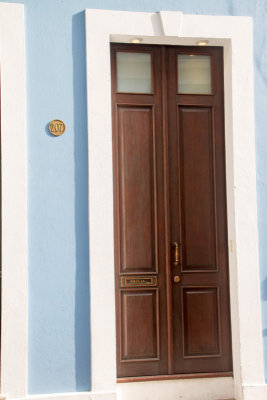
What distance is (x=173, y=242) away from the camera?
15.0 feet

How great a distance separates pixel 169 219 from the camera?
15.0 feet

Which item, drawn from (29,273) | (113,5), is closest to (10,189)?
(29,273)

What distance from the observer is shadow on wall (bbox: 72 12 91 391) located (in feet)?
13.8

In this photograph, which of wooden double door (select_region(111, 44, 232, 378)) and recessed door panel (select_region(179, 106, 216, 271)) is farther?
recessed door panel (select_region(179, 106, 216, 271))

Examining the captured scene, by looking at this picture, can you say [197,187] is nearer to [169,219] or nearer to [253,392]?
[169,219]

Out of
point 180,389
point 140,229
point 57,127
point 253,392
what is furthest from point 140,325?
point 57,127

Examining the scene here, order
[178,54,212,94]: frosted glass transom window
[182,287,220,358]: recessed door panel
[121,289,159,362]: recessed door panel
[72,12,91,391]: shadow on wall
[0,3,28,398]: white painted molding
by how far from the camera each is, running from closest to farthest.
A: [0,3,28,398]: white painted molding → [72,12,91,391]: shadow on wall → [121,289,159,362]: recessed door panel → [182,287,220,358]: recessed door panel → [178,54,212,94]: frosted glass transom window

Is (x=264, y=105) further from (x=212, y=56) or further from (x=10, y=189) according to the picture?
(x=10, y=189)

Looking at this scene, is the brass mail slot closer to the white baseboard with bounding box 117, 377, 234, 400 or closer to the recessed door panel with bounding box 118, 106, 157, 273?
the recessed door panel with bounding box 118, 106, 157, 273

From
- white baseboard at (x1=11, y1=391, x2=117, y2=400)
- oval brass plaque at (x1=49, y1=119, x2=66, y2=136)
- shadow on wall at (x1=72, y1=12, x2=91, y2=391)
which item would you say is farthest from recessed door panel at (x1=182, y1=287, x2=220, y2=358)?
oval brass plaque at (x1=49, y1=119, x2=66, y2=136)

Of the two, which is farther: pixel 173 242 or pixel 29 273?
pixel 173 242

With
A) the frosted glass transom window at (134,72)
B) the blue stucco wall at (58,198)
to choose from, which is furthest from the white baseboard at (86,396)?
the frosted glass transom window at (134,72)

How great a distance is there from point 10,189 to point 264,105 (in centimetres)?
236

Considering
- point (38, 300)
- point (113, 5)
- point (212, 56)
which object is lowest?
point (38, 300)
